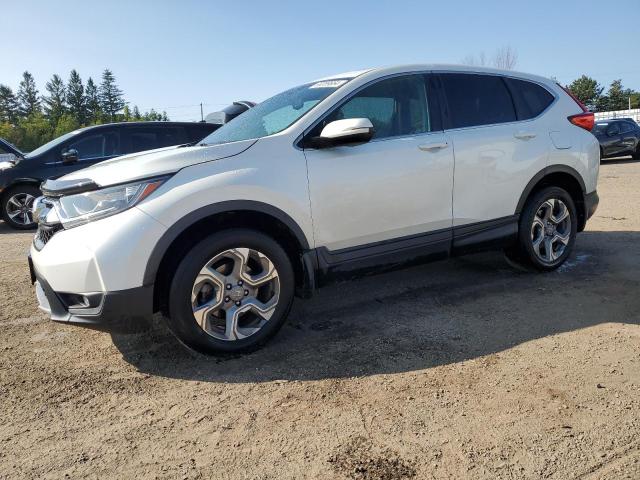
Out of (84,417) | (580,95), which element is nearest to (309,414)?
(84,417)

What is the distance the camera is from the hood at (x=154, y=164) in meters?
2.94

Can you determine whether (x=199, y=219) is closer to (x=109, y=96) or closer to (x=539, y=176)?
(x=539, y=176)

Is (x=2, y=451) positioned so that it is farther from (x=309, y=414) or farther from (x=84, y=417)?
(x=309, y=414)

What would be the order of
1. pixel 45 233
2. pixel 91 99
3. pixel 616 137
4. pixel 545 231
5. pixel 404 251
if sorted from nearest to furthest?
pixel 45 233 < pixel 404 251 < pixel 545 231 < pixel 616 137 < pixel 91 99

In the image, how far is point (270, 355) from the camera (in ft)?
10.4

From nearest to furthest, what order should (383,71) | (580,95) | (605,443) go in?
(605,443) → (383,71) → (580,95)

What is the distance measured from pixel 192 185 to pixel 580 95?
276 ft

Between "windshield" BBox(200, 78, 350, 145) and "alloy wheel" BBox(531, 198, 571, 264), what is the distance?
2.21 metres

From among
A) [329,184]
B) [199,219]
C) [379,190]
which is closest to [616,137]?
[379,190]

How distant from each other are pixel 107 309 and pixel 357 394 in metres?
1.44

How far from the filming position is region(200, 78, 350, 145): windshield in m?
3.57

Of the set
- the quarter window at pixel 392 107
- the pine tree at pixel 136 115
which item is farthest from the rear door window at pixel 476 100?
the pine tree at pixel 136 115

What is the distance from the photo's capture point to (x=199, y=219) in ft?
9.73

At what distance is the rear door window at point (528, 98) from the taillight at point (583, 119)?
27 centimetres
